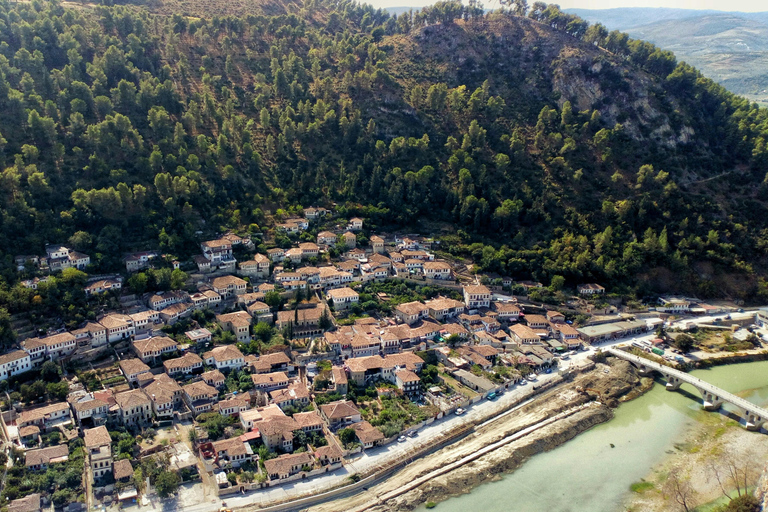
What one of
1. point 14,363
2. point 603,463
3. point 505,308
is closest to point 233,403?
point 14,363

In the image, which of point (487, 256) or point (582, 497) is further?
point (487, 256)

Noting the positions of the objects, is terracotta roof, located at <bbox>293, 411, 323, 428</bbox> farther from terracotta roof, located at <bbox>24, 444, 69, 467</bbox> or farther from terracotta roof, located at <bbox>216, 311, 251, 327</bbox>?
terracotta roof, located at <bbox>24, 444, 69, 467</bbox>

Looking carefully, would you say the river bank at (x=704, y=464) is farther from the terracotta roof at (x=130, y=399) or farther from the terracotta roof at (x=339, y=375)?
the terracotta roof at (x=130, y=399)

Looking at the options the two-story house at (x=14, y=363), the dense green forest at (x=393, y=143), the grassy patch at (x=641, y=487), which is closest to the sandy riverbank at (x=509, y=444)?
the grassy patch at (x=641, y=487)

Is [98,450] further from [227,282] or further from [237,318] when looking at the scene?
[227,282]

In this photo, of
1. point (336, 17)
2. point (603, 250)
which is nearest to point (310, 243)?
point (603, 250)

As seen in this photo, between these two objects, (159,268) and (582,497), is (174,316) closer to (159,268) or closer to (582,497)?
(159,268)

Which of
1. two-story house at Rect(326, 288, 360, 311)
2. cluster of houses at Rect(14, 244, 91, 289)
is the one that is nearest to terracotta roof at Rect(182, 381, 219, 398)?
two-story house at Rect(326, 288, 360, 311)
